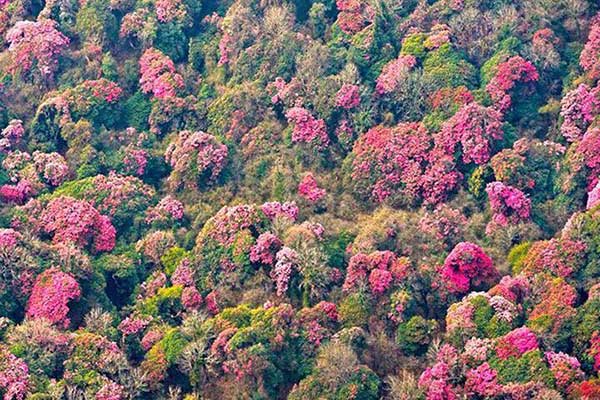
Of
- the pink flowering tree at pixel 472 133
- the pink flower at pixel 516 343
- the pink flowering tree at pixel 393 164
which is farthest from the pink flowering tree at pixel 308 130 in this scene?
the pink flower at pixel 516 343

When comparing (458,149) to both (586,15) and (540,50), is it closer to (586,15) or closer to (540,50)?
(540,50)

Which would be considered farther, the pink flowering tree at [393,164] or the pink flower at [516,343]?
the pink flowering tree at [393,164]

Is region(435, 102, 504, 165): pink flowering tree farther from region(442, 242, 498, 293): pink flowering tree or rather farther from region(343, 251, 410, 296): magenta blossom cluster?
region(343, 251, 410, 296): magenta blossom cluster

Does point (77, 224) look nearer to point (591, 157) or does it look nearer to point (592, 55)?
point (591, 157)

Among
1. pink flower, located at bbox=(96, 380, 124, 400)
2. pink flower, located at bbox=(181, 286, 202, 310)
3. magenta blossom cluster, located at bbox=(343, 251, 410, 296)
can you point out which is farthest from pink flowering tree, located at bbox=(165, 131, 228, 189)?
pink flower, located at bbox=(96, 380, 124, 400)

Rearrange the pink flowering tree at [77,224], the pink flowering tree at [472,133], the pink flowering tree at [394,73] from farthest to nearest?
the pink flowering tree at [394,73], the pink flowering tree at [472,133], the pink flowering tree at [77,224]

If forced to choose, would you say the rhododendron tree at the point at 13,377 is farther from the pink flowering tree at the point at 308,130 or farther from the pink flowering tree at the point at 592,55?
the pink flowering tree at the point at 592,55
